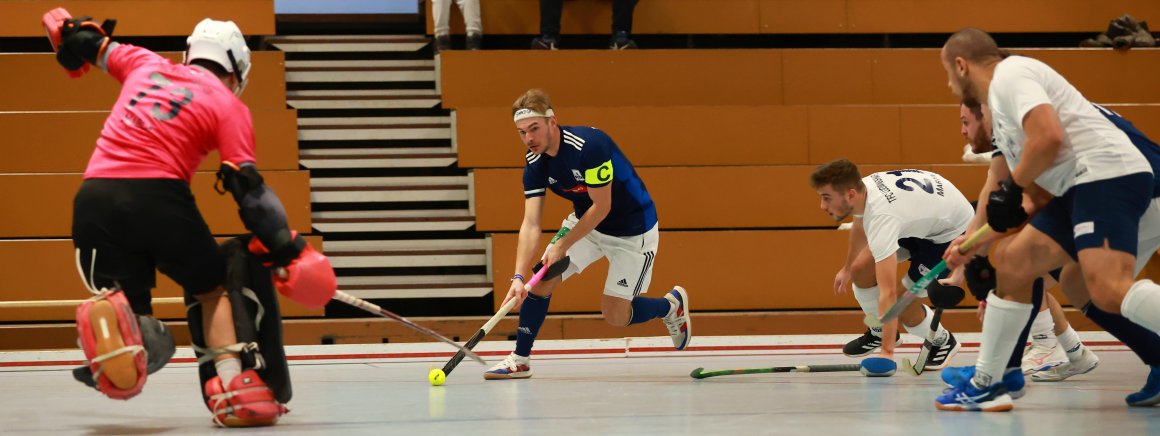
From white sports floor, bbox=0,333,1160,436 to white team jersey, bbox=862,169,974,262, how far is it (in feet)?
1.68

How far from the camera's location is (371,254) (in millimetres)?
6961

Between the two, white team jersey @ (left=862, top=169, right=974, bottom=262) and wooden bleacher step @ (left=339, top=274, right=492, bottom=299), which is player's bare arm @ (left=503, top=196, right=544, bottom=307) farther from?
wooden bleacher step @ (left=339, top=274, right=492, bottom=299)

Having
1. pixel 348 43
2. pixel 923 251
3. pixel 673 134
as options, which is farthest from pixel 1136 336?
pixel 348 43

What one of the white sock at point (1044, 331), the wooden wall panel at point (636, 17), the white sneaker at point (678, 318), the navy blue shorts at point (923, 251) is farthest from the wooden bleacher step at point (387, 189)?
the white sock at point (1044, 331)

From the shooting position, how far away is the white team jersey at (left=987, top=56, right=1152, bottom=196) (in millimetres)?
2879

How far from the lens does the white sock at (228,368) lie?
308 cm

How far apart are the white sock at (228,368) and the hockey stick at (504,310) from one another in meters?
1.19

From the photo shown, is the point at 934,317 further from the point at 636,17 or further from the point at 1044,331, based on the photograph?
the point at 636,17

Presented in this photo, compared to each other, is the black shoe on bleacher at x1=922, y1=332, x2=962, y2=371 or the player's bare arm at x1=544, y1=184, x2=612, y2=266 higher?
the player's bare arm at x1=544, y1=184, x2=612, y2=266

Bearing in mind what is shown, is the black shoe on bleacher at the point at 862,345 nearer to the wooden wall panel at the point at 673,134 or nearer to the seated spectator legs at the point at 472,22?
the wooden wall panel at the point at 673,134

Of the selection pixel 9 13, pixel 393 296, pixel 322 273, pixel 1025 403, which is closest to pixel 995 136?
pixel 1025 403

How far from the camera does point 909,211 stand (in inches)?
174

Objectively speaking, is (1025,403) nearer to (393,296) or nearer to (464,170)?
(393,296)

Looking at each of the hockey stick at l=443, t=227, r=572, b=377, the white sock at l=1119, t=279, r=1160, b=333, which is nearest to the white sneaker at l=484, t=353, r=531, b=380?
the hockey stick at l=443, t=227, r=572, b=377
